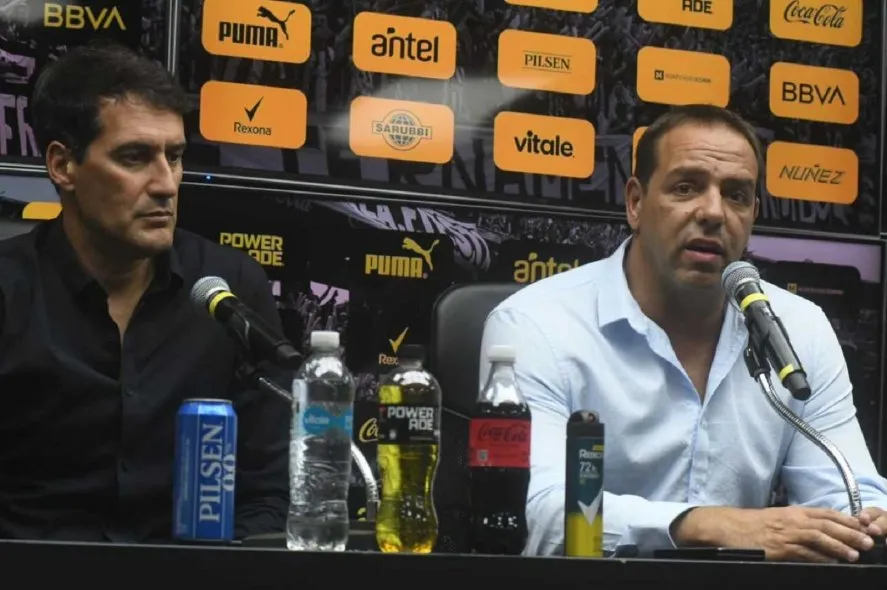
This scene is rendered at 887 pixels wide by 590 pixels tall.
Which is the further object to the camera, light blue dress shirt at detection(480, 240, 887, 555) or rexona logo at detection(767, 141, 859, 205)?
rexona logo at detection(767, 141, 859, 205)

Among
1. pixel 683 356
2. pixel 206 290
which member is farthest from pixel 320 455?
pixel 683 356

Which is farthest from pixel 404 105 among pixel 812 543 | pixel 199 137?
pixel 812 543

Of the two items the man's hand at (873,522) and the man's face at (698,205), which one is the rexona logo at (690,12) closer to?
the man's face at (698,205)

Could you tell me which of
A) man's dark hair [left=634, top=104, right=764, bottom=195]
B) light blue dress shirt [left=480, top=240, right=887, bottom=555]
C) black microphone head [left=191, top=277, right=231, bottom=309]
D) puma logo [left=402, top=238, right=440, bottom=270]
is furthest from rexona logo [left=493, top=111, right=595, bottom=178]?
black microphone head [left=191, top=277, right=231, bottom=309]

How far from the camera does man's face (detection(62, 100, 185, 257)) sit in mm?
2373

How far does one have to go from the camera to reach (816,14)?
3.52 m

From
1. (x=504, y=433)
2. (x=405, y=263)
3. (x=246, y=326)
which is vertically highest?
(x=405, y=263)

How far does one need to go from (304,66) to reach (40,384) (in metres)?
1.12


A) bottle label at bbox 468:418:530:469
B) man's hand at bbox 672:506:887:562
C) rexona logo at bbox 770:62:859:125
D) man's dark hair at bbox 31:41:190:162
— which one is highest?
rexona logo at bbox 770:62:859:125

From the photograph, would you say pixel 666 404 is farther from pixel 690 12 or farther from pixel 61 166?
pixel 690 12

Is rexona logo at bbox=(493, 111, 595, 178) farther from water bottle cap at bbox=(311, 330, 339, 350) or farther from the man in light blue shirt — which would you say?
water bottle cap at bbox=(311, 330, 339, 350)

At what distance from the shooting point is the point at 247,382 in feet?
7.66

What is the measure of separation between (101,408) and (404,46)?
1.25 m

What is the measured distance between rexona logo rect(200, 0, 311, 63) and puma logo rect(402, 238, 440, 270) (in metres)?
0.45
